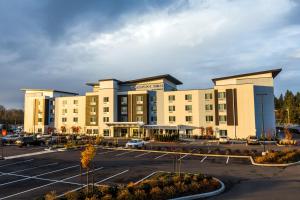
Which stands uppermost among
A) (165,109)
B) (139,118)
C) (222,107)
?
(222,107)

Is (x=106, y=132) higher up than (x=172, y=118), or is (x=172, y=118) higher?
(x=172, y=118)

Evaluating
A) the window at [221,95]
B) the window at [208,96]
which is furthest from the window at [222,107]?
the window at [208,96]

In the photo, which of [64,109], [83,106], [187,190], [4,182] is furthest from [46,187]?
[64,109]

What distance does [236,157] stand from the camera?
31.1 m

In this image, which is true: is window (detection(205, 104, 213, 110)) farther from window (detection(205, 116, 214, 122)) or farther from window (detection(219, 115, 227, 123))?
window (detection(219, 115, 227, 123))

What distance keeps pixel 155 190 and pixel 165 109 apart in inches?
2202

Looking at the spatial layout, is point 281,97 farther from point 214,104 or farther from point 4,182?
point 4,182

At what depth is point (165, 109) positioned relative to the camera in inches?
2749

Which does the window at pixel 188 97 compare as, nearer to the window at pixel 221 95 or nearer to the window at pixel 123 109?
the window at pixel 221 95

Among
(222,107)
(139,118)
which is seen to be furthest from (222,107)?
(139,118)

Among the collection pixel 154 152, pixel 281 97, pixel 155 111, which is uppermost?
pixel 281 97

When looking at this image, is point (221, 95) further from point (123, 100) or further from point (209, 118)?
point (123, 100)

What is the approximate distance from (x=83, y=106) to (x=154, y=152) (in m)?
48.0

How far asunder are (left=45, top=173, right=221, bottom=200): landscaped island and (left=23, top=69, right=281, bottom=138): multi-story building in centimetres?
4553
